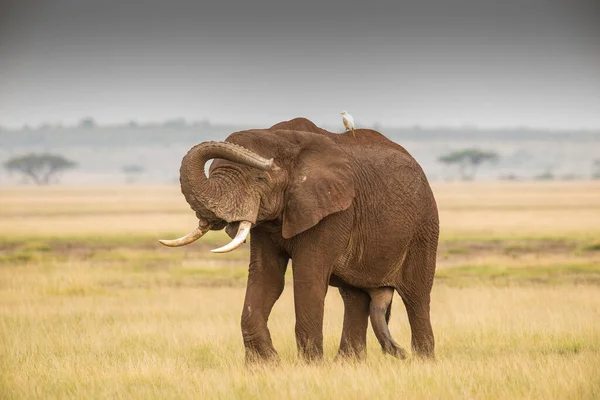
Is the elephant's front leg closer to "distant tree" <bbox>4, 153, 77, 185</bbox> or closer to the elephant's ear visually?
the elephant's ear

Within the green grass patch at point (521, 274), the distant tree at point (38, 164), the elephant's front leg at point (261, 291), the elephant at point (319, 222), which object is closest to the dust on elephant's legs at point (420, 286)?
the elephant at point (319, 222)

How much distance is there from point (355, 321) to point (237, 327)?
3296 millimetres

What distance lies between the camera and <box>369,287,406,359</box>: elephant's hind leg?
35.9 ft

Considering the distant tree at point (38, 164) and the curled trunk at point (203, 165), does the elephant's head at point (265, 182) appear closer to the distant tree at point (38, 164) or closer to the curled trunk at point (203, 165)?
the curled trunk at point (203, 165)

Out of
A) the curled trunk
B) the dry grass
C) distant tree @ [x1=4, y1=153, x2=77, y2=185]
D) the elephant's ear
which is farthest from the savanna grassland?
distant tree @ [x1=4, y1=153, x2=77, y2=185]

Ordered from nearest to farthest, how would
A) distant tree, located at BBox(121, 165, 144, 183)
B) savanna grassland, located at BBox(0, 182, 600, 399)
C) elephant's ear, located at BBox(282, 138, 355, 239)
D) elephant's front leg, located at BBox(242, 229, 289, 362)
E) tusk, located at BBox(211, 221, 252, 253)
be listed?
tusk, located at BBox(211, 221, 252, 253) < savanna grassland, located at BBox(0, 182, 600, 399) < elephant's ear, located at BBox(282, 138, 355, 239) < elephant's front leg, located at BBox(242, 229, 289, 362) < distant tree, located at BBox(121, 165, 144, 183)

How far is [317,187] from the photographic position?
994 cm

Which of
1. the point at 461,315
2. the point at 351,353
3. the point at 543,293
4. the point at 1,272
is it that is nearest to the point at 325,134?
the point at 351,353

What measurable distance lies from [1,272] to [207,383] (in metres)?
13.8

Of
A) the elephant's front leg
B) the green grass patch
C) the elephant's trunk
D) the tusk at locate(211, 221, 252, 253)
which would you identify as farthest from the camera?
the green grass patch

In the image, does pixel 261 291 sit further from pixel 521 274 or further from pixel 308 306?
pixel 521 274

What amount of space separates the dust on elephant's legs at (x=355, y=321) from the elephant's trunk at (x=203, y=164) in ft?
7.85

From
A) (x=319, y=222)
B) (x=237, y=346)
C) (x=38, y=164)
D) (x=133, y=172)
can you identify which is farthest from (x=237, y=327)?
(x=133, y=172)

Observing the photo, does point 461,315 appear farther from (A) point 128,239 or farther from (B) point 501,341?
(A) point 128,239
